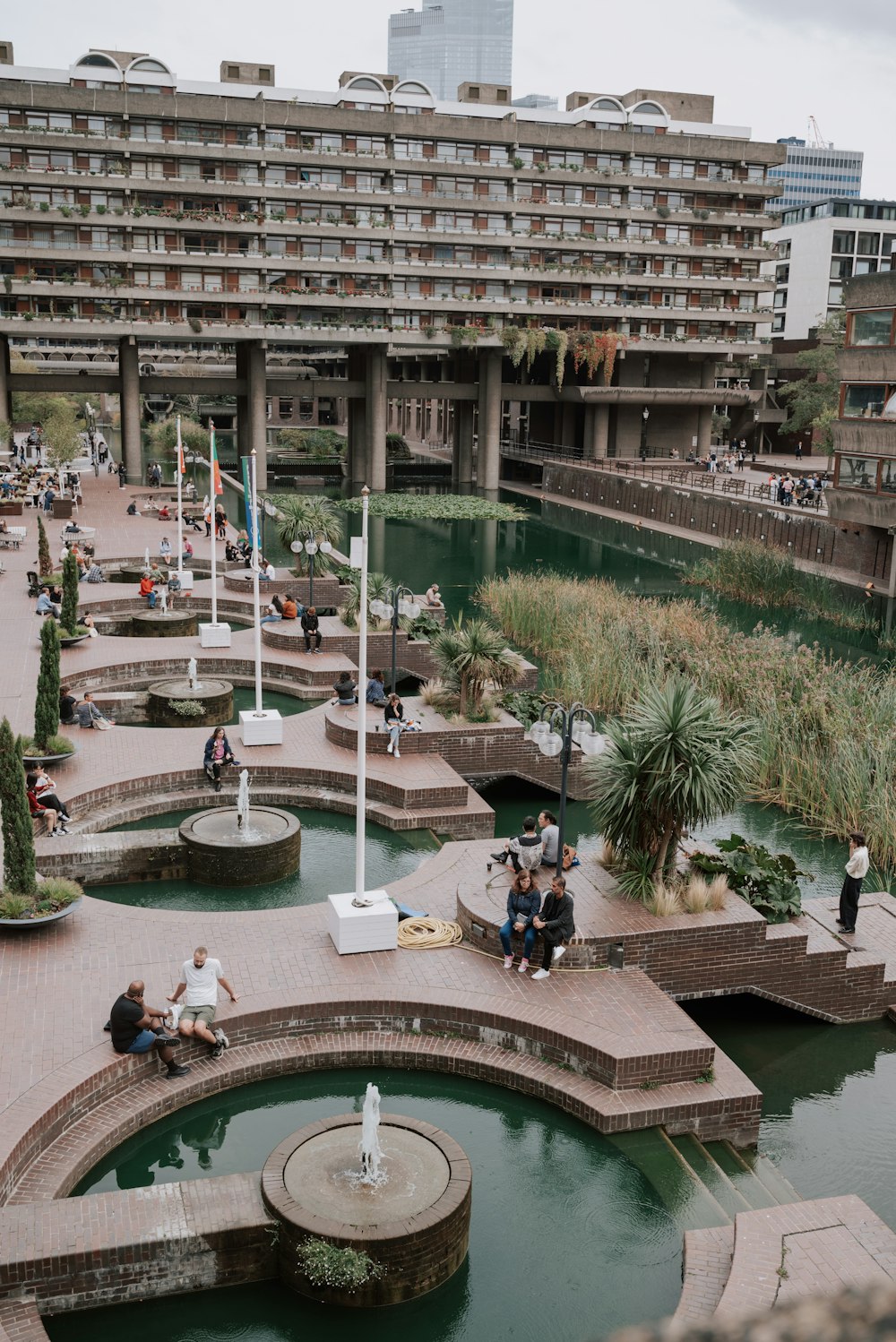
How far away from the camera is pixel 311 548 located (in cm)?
3253

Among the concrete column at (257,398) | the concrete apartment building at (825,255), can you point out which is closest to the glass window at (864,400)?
the concrete column at (257,398)

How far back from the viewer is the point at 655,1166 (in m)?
11.9

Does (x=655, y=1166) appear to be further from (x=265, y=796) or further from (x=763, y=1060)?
(x=265, y=796)

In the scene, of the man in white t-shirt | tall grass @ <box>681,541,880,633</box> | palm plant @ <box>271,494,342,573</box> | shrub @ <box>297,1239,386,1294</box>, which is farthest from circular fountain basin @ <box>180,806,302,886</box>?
tall grass @ <box>681,541,880,633</box>

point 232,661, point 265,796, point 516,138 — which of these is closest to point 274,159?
point 516,138

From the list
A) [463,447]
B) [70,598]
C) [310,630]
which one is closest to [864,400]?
[310,630]

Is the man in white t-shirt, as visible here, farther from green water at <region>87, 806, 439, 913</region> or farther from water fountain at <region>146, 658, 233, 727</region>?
water fountain at <region>146, 658, 233, 727</region>

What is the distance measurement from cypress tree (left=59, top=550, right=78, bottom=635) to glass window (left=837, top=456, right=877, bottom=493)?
29.5m

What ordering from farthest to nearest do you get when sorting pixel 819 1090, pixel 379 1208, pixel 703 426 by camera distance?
pixel 703 426
pixel 819 1090
pixel 379 1208

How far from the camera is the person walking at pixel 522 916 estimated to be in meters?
14.5

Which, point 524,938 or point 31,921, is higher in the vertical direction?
point 524,938

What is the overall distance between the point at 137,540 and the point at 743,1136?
3903 centimetres

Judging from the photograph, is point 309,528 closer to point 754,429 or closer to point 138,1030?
point 138,1030

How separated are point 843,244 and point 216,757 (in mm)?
97024
